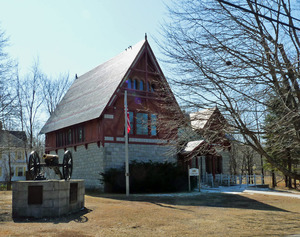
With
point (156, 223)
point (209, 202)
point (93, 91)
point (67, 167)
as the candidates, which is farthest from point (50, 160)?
point (93, 91)

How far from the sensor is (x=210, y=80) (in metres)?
9.48

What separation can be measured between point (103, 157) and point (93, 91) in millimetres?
7243

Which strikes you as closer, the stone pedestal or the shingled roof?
the stone pedestal

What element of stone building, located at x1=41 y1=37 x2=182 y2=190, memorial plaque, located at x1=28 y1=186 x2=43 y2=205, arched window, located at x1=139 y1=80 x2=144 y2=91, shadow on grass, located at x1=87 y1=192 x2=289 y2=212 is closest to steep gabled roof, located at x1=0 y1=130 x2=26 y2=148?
stone building, located at x1=41 y1=37 x2=182 y2=190

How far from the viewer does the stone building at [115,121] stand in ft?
79.5

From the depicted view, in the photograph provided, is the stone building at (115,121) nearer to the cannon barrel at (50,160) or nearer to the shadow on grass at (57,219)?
the cannon barrel at (50,160)

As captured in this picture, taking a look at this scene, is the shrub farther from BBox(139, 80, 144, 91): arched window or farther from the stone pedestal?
the stone pedestal

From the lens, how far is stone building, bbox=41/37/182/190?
24.2 metres

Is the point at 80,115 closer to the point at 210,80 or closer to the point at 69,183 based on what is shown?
the point at 69,183

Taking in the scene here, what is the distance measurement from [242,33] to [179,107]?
2893 millimetres

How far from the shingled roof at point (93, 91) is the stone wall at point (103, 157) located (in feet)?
8.23

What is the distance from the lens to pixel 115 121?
24625 millimetres

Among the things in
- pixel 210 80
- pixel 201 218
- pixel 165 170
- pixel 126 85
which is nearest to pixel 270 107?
pixel 210 80

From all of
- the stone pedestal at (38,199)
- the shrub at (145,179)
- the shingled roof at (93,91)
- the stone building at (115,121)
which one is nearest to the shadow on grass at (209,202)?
the shrub at (145,179)
